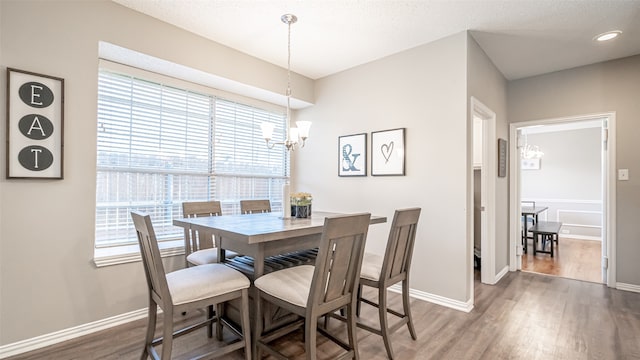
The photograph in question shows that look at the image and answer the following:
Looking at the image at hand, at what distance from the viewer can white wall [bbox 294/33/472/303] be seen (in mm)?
2848

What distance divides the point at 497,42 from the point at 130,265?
4.09 m

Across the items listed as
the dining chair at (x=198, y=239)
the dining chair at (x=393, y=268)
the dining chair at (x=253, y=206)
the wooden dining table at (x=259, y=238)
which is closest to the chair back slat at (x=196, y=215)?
the dining chair at (x=198, y=239)

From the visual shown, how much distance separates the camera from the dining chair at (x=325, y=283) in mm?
1565

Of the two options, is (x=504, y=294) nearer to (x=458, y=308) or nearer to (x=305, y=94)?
(x=458, y=308)

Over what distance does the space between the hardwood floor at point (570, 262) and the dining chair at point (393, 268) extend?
9.90ft

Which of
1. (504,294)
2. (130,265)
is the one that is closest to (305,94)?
(130,265)

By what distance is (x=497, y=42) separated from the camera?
3043 millimetres

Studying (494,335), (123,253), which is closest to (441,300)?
(494,335)

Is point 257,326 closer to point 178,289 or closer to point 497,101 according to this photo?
point 178,289

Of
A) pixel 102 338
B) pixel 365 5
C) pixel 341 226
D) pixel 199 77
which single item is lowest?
pixel 102 338

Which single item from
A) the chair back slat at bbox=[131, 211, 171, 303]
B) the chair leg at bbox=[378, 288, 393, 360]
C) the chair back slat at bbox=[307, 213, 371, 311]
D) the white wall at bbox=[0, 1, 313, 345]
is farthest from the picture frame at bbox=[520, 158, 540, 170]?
the chair back slat at bbox=[131, 211, 171, 303]

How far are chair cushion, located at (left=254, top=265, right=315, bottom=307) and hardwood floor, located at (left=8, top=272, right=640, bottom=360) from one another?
22.7 inches

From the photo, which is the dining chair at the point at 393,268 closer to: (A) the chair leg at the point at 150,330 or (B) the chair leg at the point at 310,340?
(B) the chair leg at the point at 310,340

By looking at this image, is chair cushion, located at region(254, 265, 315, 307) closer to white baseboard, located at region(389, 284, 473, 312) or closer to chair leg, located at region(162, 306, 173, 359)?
chair leg, located at region(162, 306, 173, 359)
